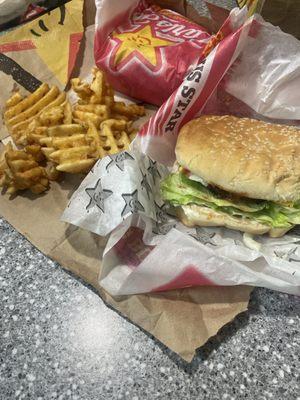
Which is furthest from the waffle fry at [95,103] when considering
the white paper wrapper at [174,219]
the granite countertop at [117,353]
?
the granite countertop at [117,353]

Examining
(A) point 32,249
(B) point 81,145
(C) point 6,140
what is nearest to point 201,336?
(A) point 32,249

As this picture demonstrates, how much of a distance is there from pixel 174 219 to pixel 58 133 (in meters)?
0.49

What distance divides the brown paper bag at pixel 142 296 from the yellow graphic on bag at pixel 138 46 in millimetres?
684

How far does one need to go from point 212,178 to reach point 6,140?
84cm

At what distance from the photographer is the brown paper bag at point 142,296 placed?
105cm

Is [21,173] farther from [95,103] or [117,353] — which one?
[117,353]

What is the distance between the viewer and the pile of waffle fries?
1.34 metres

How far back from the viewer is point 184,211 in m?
1.30

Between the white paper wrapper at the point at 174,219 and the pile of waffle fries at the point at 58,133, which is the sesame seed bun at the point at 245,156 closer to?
the white paper wrapper at the point at 174,219

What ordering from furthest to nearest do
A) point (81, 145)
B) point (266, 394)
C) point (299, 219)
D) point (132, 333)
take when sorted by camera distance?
point (81, 145), point (299, 219), point (132, 333), point (266, 394)

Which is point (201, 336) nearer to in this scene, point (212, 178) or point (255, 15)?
point (212, 178)

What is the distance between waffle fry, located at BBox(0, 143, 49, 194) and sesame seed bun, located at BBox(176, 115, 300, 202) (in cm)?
48

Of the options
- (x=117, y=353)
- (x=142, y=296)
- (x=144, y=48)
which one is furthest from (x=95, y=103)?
(x=117, y=353)

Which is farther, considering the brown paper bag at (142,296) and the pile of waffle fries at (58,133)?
the pile of waffle fries at (58,133)
